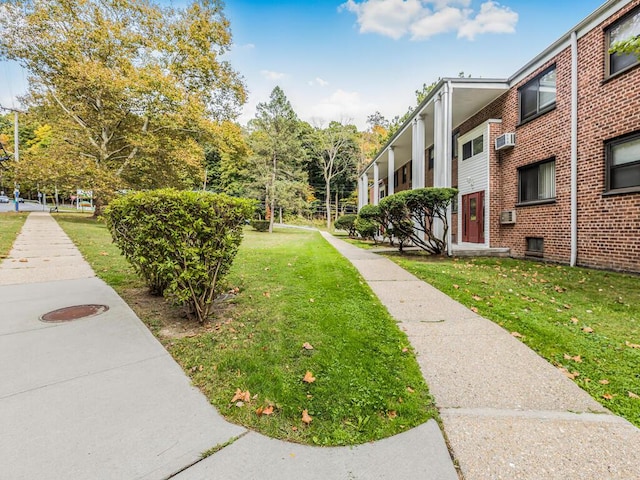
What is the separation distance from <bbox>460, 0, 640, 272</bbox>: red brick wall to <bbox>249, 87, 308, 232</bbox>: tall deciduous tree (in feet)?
52.5

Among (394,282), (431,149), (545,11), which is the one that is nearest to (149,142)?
(431,149)

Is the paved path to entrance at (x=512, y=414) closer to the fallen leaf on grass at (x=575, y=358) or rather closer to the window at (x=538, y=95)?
the fallen leaf on grass at (x=575, y=358)

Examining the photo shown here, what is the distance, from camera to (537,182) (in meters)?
8.95

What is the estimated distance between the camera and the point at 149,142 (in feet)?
59.4

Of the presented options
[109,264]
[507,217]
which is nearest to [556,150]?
[507,217]

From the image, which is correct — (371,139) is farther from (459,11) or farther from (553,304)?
(553,304)

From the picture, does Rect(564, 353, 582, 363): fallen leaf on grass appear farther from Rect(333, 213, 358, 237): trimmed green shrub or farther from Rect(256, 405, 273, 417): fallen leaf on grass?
Rect(333, 213, 358, 237): trimmed green shrub

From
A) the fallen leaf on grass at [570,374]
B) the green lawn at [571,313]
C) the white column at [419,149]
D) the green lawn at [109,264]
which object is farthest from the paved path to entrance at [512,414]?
the white column at [419,149]

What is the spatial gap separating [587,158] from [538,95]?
2.80m

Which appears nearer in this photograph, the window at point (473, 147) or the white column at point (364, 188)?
the window at point (473, 147)

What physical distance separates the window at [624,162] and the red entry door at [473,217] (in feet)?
A: 13.7

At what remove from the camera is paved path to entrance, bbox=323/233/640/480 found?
1.63m

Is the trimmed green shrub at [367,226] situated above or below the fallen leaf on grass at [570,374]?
above

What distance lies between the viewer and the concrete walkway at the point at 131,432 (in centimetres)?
154
